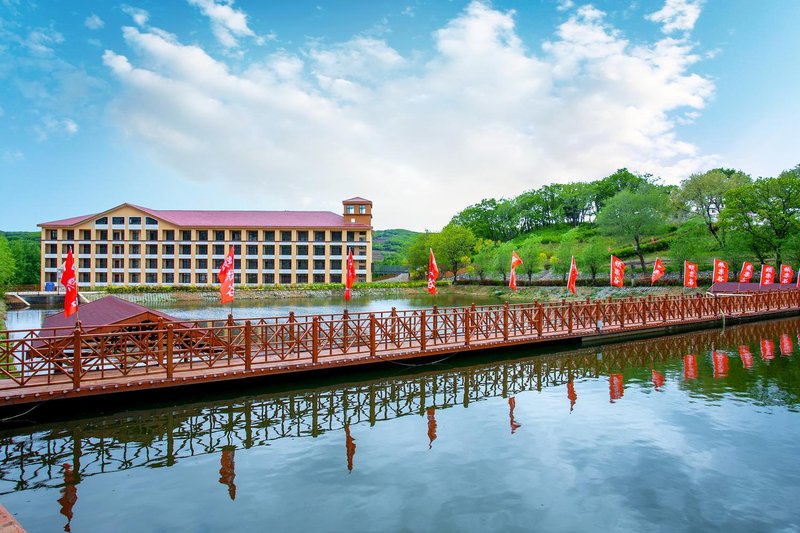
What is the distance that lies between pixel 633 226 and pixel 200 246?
5424 cm

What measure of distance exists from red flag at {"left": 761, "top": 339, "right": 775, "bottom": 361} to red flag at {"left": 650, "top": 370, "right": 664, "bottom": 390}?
5178mm

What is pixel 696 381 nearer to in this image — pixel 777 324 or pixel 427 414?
pixel 427 414

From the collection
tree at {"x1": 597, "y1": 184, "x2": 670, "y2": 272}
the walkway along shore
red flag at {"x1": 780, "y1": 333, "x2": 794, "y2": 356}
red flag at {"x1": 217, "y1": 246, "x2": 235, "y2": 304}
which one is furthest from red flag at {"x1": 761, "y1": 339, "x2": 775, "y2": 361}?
tree at {"x1": 597, "y1": 184, "x2": 670, "y2": 272}

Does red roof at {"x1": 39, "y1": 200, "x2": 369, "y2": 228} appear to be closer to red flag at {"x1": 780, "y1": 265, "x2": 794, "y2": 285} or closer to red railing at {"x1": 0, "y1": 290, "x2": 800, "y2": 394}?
red flag at {"x1": 780, "y1": 265, "x2": 794, "y2": 285}

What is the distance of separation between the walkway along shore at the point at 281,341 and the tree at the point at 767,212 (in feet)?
57.0

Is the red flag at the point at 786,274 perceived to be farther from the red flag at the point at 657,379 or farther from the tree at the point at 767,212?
the red flag at the point at 657,379

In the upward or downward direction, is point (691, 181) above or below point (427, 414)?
above

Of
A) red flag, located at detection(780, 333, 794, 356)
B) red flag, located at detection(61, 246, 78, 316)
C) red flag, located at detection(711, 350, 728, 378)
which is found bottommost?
red flag, located at detection(711, 350, 728, 378)

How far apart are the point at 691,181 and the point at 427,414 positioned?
57160 mm

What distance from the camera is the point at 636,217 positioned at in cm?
5259

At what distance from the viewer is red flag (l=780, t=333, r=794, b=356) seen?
18016 mm

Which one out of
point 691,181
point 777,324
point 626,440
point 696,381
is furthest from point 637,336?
point 691,181

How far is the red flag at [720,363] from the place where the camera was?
1459 centimetres

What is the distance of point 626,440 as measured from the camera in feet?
29.8
